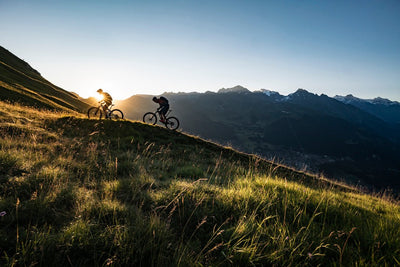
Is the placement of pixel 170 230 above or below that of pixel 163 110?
below

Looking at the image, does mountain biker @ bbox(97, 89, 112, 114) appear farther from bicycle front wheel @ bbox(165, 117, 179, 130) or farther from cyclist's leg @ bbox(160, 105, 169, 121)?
bicycle front wheel @ bbox(165, 117, 179, 130)

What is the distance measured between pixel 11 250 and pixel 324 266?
12.9 feet

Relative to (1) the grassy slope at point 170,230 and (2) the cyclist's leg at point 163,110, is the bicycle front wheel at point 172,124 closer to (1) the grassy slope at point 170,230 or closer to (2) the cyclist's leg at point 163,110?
(2) the cyclist's leg at point 163,110

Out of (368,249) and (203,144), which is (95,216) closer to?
(368,249)

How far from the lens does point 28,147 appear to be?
6797 millimetres

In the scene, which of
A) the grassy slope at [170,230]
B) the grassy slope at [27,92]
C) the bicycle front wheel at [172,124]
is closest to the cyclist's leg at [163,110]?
the bicycle front wheel at [172,124]

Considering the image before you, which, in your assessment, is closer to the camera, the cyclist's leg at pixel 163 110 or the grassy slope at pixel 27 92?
the cyclist's leg at pixel 163 110

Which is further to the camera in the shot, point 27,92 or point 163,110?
point 27,92

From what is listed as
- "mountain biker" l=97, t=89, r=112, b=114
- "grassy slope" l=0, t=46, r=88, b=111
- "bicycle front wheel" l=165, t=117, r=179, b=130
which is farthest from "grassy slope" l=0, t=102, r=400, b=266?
"grassy slope" l=0, t=46, r=88, b=111

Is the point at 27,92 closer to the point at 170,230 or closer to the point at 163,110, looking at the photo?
the point at 163,110

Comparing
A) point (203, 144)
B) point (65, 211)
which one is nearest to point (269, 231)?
point (65, 211)

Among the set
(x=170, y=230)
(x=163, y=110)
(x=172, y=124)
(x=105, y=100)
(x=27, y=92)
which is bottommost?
(x=170, y=230)

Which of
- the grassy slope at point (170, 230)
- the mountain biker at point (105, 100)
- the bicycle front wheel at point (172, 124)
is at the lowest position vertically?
the grassy slope at point (170, 230)

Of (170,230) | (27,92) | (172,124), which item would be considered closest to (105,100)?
(172,124)
